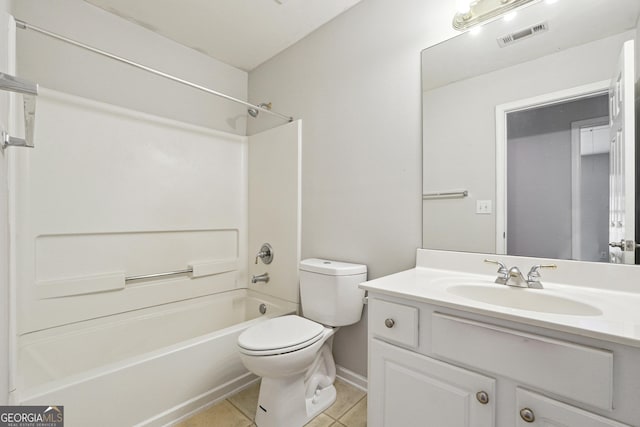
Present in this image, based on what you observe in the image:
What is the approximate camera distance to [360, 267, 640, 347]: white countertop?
0.68 metres

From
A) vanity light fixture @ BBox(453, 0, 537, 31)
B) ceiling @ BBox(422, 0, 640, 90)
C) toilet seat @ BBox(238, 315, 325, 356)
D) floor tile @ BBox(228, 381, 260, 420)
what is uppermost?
vanity light fixture @ BBox(453, 0, 537, 31)

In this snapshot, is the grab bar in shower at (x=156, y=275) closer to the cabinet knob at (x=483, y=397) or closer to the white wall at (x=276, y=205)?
the white wall at (x=276, y=205)

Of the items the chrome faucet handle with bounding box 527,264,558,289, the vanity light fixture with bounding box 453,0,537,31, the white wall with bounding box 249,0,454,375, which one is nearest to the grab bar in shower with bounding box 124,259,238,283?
the white wall with bounding box 249,0,454,375

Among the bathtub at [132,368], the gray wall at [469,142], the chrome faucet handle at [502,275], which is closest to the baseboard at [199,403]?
the bathtub at [132,368]

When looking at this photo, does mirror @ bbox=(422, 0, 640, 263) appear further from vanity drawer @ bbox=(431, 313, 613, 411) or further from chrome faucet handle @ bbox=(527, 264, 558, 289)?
vanity drawer @ bbox=(431, 313, 613, 411)

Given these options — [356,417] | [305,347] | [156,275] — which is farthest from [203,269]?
[356,417]

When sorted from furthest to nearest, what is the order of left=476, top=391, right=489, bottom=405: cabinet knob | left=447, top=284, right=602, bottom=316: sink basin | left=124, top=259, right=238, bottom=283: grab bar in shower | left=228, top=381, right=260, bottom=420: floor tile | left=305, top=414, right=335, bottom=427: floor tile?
left=124, top=259, right=238, bottom=283: grab bar in shower → left=228, top=381, right=260, bottom=420: floor tile → left=305, top=414, right=335, bottom=427: floor tile → left=447, top=284, right=602, bottom=316: sink basin → left=476, top=391, right=489, bottom=405: cabinet knob

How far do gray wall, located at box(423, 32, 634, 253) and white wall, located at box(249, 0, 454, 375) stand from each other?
8 cm

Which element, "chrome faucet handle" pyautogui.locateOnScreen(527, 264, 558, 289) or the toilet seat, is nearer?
"chrome faucet handle" pyautogui.locateOnScreen(527, 264, 558, 289)

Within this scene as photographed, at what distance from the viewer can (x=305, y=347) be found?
1311 millimetres

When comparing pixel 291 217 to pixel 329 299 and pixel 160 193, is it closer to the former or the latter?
pixel 329 299

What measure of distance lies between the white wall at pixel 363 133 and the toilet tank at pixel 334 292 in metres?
0.13

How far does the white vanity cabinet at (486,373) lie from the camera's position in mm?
665

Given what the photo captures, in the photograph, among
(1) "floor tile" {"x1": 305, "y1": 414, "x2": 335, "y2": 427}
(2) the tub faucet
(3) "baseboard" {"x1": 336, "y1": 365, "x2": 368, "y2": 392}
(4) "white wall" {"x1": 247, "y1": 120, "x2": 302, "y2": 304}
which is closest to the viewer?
(1) "floor tile" {"x1": 305, "y1": 414, "x2": 335, "y2": 427}
